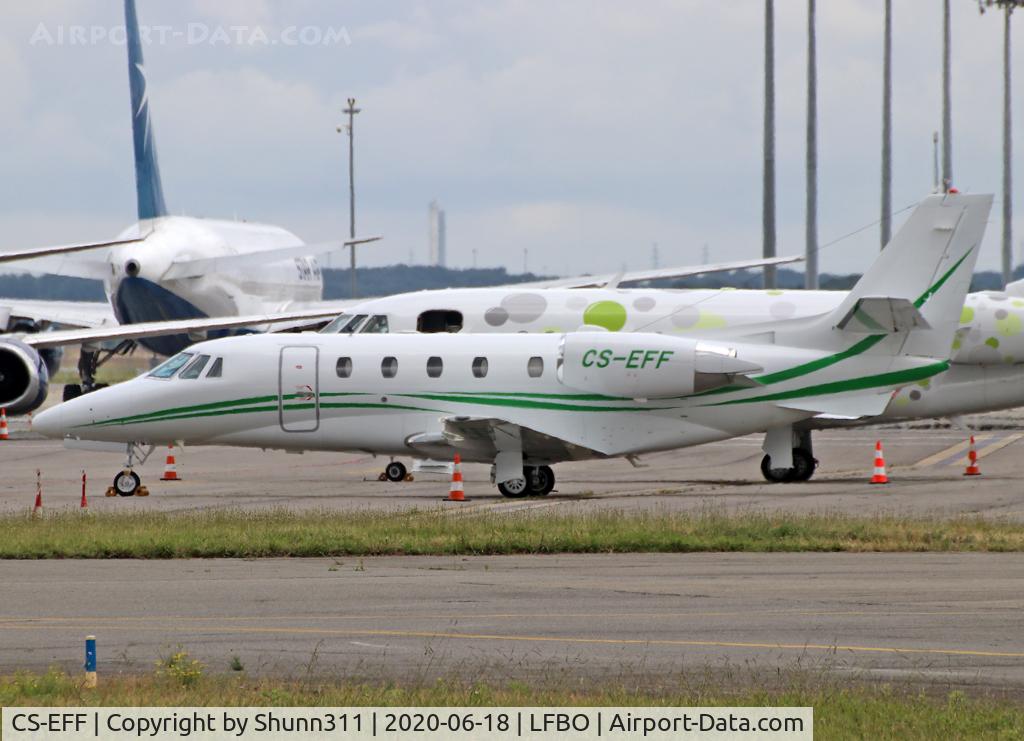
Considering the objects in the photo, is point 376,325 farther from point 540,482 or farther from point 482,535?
point 482,535

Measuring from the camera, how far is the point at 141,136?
205 ft

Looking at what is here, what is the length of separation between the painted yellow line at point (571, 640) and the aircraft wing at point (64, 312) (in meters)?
42.7

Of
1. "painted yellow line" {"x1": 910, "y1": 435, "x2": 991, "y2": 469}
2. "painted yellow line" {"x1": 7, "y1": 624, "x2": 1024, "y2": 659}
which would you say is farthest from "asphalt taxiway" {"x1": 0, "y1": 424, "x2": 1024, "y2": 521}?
"painted yellow line" {"x1": 7, "y1": 624, "x2": 1024, "y2": 659}

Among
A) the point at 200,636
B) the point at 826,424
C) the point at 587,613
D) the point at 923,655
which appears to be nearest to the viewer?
the point at 923,655

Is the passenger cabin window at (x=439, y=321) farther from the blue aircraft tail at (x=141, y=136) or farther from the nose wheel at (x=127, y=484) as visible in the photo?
the blue aircraft tail at (x=141, y=136)

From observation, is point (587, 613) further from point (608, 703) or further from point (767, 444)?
point (767, 444)

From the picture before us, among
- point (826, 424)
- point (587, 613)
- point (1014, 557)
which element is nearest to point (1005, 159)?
point (826, 424)

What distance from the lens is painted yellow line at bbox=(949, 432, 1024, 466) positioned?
121 ft

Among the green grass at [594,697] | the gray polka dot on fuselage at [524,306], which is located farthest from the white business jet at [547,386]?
the green grass at [594,697]

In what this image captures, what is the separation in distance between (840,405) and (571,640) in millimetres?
16791

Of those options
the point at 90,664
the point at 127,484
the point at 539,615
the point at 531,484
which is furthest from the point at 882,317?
the point at 90,664

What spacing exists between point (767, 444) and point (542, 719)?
21558mm

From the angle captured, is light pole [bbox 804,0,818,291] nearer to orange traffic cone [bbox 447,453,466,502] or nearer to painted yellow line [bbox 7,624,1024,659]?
orange traffic cone [bbox 447,453,466,502]

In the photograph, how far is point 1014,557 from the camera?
19875mm
